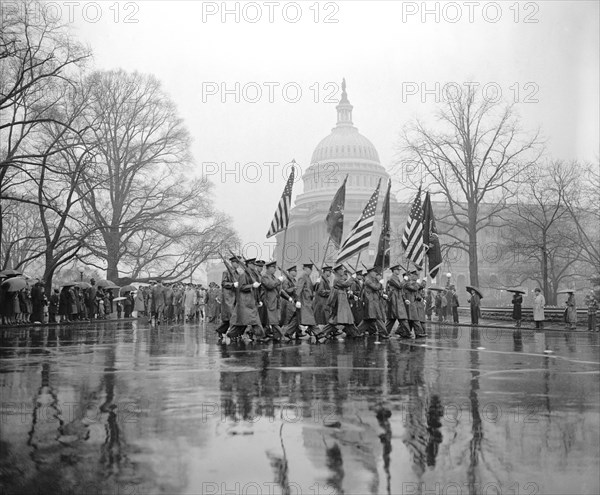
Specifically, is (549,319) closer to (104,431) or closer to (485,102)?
(485,102)

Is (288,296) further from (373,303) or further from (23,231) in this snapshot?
(23,231)

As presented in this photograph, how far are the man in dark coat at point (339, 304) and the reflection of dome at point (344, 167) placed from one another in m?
79.4

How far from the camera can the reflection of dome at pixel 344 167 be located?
3957 inches

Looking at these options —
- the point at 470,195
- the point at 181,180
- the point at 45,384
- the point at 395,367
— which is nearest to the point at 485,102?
the point at 470,195

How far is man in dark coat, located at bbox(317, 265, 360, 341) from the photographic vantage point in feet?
57.2

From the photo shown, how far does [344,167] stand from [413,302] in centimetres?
8440

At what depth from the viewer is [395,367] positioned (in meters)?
10.6

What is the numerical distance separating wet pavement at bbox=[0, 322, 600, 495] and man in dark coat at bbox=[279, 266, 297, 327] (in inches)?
254

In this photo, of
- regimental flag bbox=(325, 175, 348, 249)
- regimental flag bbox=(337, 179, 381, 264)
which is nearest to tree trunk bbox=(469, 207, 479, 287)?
regimental flag bbox=(325, 175, 348, 249)

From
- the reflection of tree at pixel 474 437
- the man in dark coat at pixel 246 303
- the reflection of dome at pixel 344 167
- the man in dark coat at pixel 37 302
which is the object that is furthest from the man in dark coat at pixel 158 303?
the reflection of dome at pixel 344 167

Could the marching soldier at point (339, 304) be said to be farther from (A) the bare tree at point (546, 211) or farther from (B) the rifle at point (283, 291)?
(A) the bare tree at point (546, 211)

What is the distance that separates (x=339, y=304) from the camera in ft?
57.6

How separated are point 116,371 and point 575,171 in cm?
3612

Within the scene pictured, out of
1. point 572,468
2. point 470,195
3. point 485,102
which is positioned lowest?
point 572,468
